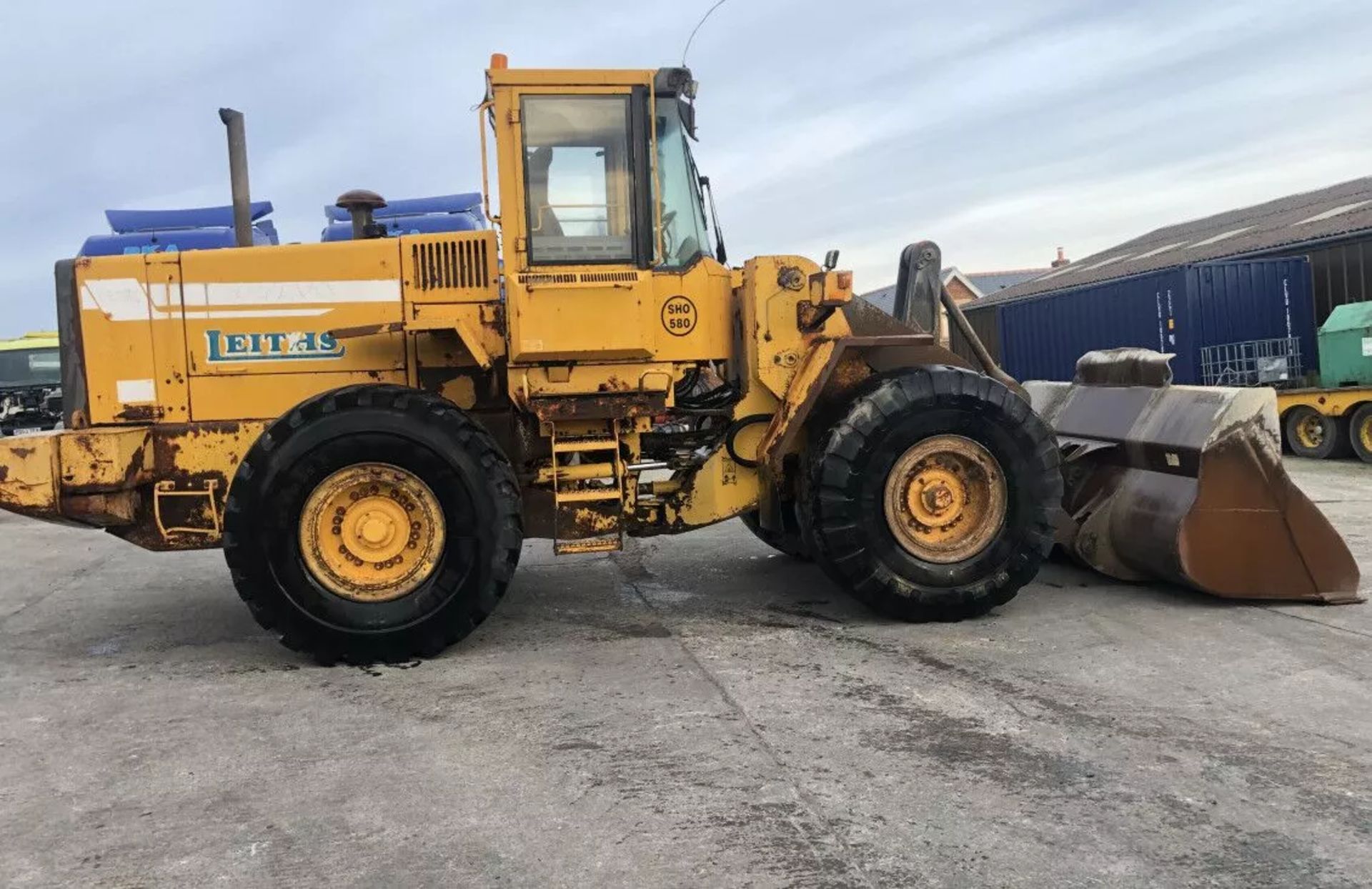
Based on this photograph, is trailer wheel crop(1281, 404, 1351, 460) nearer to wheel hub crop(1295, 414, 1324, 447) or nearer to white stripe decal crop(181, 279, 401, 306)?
wheel hub crop(1295, 414, 1324, 447)

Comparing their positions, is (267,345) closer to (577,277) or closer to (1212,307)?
(577,277)

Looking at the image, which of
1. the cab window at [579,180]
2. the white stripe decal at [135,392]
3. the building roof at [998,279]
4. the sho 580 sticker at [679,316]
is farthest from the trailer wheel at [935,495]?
A: the building roof at [998,279]

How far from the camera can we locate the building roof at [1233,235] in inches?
753

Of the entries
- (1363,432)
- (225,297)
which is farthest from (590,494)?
(1363,432)

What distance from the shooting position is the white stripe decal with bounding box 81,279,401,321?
5.59m

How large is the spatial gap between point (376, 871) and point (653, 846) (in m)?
0.81

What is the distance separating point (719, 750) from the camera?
12.6 feet

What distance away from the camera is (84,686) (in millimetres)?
5027

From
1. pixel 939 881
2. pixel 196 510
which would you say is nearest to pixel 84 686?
pixel 196 510

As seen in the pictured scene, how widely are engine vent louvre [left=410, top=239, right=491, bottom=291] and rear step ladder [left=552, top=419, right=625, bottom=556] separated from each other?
0.98 metres

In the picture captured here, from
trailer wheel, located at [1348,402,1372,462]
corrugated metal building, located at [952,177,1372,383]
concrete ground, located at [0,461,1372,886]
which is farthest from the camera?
corrugated metal building, located at [952,177,1372,383]

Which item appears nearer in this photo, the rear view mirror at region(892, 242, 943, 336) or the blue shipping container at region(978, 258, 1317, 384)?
the rear view mirror at region(892, 242, 943, 336)

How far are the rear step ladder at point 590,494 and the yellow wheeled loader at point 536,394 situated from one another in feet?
0.05

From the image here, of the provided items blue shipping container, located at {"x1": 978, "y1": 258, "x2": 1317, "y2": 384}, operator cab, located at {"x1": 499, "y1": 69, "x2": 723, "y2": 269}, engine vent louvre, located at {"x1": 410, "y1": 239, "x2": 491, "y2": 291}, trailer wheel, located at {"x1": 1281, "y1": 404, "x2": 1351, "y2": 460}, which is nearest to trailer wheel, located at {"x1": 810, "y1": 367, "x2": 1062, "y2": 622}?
operator cab, located at {"x1": 499, "y1": 69, "x2": 723, "y2": 269}
